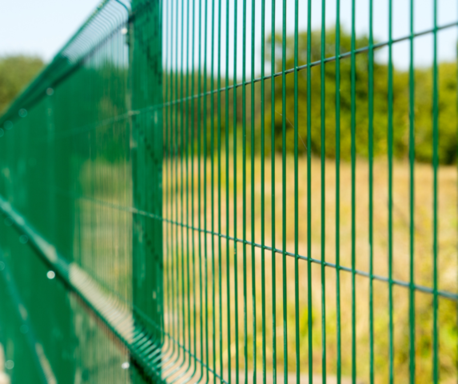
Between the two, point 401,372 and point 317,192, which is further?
point 317,192

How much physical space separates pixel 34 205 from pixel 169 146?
506 cm

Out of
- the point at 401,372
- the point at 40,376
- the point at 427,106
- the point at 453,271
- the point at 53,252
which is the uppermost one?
the point at 427,106

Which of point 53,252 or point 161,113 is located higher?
point 161,113

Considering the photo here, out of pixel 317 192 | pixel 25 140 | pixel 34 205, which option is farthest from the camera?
pixel 317 192

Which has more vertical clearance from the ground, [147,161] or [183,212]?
[147,161]

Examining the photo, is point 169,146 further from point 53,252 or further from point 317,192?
point 317,192

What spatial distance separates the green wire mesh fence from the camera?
46.5 inches

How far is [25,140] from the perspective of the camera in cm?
784

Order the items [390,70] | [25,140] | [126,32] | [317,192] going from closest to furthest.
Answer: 1. [390,70]
2. [126,32]
3. [25,140]
4. [317,192]

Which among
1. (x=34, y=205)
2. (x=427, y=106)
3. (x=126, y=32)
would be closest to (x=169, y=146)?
(x=126, y=32)

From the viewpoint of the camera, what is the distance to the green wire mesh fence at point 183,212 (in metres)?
1.18

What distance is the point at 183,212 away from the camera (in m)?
2.40

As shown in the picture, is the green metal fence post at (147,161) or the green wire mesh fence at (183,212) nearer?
the green wire mesh fence at (183,212)

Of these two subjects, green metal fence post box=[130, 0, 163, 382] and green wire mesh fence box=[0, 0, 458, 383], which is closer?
green wire mesh fence box=[0, 0, 458, 383]
